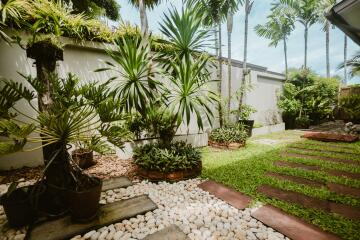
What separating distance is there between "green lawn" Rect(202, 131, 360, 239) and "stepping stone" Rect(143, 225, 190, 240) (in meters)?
1.16

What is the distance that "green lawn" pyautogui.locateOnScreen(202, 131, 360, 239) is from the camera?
2.01m

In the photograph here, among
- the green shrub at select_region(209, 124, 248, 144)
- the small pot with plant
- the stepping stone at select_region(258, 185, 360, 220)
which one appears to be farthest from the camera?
the green shrub at select_region(209, 124, 248, 144)

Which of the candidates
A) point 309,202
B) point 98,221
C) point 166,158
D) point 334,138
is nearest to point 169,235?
point 98,221

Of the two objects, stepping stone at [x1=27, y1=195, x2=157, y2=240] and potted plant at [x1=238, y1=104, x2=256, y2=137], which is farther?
potted plant at [x1=238, y1=104, x2=256, y2=137]

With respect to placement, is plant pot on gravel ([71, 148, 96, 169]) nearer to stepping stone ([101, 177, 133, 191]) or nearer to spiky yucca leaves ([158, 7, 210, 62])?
stepping stone ([101, 177, 133, 191])

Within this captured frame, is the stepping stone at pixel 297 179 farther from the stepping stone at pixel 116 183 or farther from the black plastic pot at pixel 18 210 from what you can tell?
the black plastic pot at pixel 18 210

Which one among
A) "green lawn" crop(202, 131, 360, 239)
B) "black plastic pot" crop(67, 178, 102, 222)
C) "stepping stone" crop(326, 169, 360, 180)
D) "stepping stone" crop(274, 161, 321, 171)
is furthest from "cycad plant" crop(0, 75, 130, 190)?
"stepping stone" crop(326, 169, 360, 180)

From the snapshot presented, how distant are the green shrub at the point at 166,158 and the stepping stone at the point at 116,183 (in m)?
0.33

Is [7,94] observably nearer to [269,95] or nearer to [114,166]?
[114,166]

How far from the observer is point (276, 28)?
41.8ft

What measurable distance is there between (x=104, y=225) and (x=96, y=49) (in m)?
3.60

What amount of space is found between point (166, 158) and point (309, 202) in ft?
6.44

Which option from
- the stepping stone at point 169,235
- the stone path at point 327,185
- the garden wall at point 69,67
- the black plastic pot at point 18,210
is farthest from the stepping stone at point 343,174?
the black plastic pot at point 18,210

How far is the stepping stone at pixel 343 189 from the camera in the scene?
2573 mm
